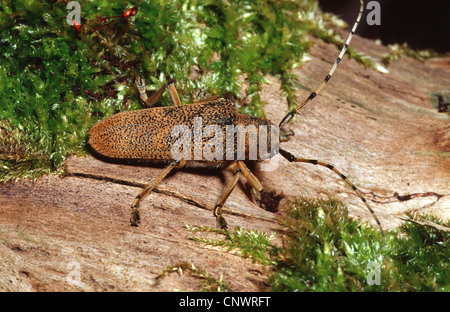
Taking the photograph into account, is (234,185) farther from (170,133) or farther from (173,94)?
(173,94)

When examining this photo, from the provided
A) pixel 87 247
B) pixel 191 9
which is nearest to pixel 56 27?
pixel 191 9

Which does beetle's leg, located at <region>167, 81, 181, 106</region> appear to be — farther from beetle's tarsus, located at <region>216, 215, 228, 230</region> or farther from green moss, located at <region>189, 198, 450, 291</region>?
green moss, located at <region>189, 198, 450, 291</region>

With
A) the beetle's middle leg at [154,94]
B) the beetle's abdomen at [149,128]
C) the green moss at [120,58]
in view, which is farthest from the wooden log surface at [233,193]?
the beetle's middle leg at [154,94]

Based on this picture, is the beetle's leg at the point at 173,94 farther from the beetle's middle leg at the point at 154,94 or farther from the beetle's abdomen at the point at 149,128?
the beetle's abdomen at the point at 149,128

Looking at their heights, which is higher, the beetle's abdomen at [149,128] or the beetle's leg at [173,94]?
the beetle's leg at [173,94]

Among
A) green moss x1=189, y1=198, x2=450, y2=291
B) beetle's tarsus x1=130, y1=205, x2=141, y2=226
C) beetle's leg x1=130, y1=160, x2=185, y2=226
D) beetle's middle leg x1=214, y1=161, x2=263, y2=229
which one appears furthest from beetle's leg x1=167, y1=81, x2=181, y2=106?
green moss x1=189, y1=198, x2=450, y2=291

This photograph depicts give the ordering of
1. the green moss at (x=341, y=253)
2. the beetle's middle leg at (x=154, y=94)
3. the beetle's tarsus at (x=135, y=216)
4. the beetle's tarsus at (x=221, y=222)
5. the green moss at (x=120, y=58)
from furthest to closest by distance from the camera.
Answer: the beetle's middle leg at (x=154, y=94) < the green moss at (x=120, y=58) < the beetle's tarsus at (x=221, y=222) < the beetle's tarsus at (x=135, y=216) < the green moss at (x=341, y=253)

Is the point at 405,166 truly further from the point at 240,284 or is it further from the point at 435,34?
the point at 435,34

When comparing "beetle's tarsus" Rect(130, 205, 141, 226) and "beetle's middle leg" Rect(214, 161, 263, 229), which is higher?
"beetle's middle leg" Rect(214, 161, 263, 229)
